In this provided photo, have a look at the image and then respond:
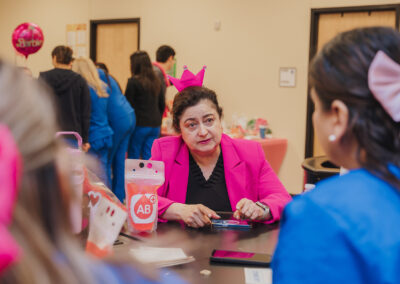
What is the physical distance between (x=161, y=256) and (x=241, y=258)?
0.24 m

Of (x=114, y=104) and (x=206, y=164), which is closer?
(x=206, y=164)

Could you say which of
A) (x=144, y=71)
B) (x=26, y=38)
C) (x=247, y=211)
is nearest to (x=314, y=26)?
(x=144, y=71)

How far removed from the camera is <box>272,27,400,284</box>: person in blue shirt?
2.66 ft

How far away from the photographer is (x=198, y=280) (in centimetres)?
129

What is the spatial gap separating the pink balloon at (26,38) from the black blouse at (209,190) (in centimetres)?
417

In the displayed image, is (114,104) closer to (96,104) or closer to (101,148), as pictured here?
(96,104)

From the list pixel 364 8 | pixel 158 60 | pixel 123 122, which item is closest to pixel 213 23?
pixel 158 60

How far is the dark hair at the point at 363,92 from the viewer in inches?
37.3

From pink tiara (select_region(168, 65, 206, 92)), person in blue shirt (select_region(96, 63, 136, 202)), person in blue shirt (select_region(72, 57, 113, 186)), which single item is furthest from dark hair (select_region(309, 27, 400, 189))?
person in blue shirt (select_region(96, 63, 136, 202))

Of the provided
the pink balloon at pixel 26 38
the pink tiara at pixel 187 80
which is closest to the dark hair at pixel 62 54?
the pink balloon at pixel 26 38

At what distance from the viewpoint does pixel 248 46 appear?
5.93 metres

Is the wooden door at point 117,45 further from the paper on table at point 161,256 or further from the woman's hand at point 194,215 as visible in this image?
the paper on table at point 161,256

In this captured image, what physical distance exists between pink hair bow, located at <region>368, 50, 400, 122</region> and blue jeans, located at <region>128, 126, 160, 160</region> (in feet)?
13.8

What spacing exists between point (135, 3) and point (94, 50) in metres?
1.02
